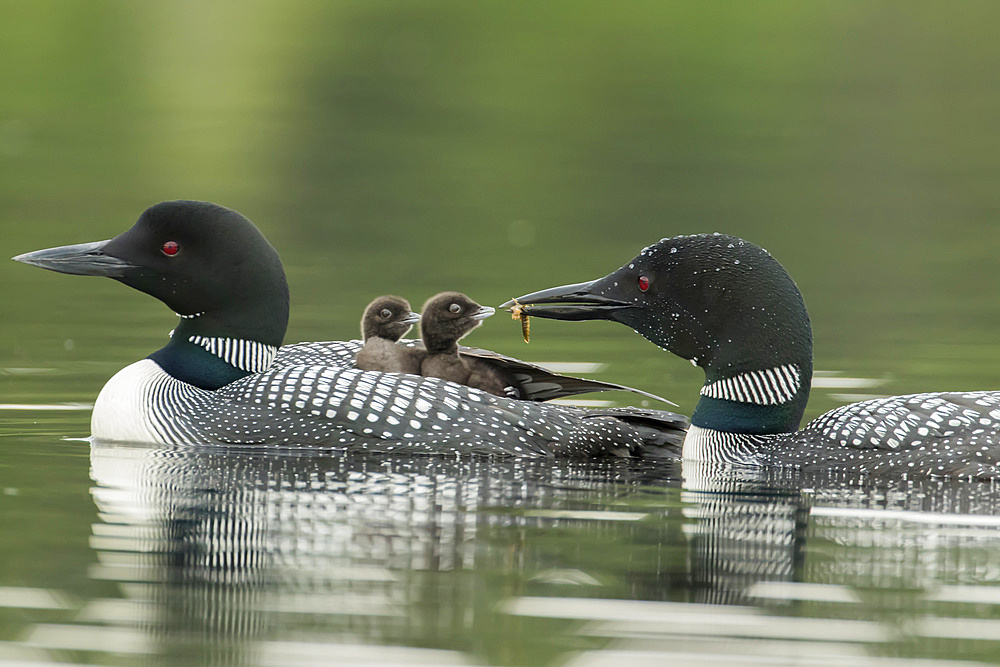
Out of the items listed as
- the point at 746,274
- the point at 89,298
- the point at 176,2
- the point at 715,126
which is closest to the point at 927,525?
the point at 746,274

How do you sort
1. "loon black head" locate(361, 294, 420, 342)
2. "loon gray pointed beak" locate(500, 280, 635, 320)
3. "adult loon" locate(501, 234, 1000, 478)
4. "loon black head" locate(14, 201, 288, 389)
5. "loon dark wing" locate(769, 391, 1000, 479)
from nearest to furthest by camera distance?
"loon dark wing" locate(769, 391, 1000, 479) → "adult loon" locate(501, 234, 1000, 478) → "loon gray pointed beak" locate(500, 280, 635, 320) → "loon black head" locate(14, 201, 288, 389) → "loon black head" locate(361, 294, 420, 342)

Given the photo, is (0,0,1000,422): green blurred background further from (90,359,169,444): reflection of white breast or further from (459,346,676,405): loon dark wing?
(459,346,676,405): loon dark wing

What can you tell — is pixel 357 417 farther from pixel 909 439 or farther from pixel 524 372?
pixel 909 439

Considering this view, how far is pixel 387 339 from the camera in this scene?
728 centimetres

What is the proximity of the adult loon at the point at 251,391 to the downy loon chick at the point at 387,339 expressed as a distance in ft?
1.21

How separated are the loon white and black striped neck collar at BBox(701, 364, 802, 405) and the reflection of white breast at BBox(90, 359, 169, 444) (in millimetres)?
2230

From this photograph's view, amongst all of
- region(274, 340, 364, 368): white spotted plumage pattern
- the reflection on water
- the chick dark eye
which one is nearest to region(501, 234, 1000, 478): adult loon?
the reflection on water

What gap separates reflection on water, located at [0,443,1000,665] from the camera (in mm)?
3867

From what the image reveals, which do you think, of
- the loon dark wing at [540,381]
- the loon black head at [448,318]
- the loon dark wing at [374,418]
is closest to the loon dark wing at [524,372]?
the loon dark wing at [540,381]

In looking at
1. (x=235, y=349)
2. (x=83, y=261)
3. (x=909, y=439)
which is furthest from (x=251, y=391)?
(x=909, y=439)

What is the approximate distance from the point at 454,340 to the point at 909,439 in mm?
2065

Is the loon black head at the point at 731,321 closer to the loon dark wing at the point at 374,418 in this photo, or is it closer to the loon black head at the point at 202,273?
the loon dark wing at the point at 374,418

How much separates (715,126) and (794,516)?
16537 millimetres

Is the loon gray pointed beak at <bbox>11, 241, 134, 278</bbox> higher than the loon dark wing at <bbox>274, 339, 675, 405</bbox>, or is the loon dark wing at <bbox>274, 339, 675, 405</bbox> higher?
the loon gray pointed beak at <bbox>11, 241, 134, 278</bbox>
